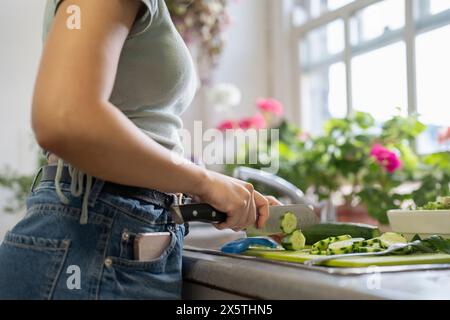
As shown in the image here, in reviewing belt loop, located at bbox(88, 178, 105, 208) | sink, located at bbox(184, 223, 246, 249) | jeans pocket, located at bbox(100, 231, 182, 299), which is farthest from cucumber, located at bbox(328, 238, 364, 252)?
sink, located at bbox(184, 223, 246, 249)

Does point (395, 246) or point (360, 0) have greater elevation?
point (360, 0)

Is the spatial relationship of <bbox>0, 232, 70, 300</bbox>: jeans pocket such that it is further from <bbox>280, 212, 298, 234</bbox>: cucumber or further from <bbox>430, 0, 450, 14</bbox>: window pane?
<bbox>430, 0, 450, 14</bbox>: window pane

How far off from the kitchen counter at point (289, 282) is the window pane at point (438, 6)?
1480 millimetres

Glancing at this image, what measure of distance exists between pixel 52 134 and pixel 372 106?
1.95 m

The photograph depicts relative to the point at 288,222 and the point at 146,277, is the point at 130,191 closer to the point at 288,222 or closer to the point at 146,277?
the point at 146,277

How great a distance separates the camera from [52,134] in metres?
0.66

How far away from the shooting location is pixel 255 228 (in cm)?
100

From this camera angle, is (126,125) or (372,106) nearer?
(126,125)

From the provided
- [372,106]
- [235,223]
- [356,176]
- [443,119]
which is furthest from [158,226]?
[372,106]

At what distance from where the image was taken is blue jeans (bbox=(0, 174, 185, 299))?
0.74 meters

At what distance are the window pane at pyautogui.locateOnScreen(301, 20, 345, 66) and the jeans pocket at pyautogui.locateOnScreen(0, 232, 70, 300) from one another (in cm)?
208

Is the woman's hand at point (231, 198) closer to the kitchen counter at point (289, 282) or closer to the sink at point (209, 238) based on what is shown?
the kitchen counter at point (289, 282)

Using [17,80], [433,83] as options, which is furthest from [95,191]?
[17,80]
